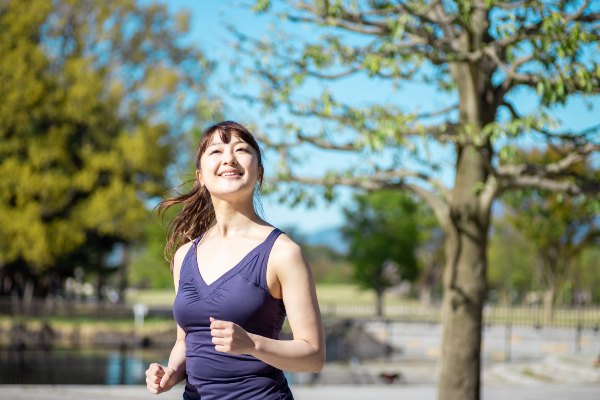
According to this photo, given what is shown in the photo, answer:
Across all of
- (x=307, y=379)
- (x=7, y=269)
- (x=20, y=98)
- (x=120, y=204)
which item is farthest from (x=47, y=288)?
(x=307, y=379)

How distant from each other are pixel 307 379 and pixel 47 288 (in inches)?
707

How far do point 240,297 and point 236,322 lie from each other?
77mm

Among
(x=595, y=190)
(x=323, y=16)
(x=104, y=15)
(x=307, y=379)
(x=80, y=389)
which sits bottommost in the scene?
(x=307, y=379)

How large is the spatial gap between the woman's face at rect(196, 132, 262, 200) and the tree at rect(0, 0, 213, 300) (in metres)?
23.6

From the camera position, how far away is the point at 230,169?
203 centimetres

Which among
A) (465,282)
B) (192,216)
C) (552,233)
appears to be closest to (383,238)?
(552,233)

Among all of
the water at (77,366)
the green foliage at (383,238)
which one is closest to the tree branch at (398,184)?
the water at (77,366)

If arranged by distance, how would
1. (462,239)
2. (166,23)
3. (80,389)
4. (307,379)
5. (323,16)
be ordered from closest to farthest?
(323,16) < (462,239) < (80,389) < (307,379) < (166,23)

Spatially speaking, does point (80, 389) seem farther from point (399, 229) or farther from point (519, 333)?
point (399, 229)

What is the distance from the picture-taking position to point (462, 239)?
23.9 feet

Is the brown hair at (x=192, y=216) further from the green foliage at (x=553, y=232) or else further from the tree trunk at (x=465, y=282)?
the green foliage at (x=553, y=232)

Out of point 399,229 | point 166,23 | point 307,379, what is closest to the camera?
point 307,379

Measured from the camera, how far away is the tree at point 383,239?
42.6 metres

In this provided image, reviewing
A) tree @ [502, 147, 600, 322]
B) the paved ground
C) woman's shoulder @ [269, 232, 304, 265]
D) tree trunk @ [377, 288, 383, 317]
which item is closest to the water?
the paved ground
